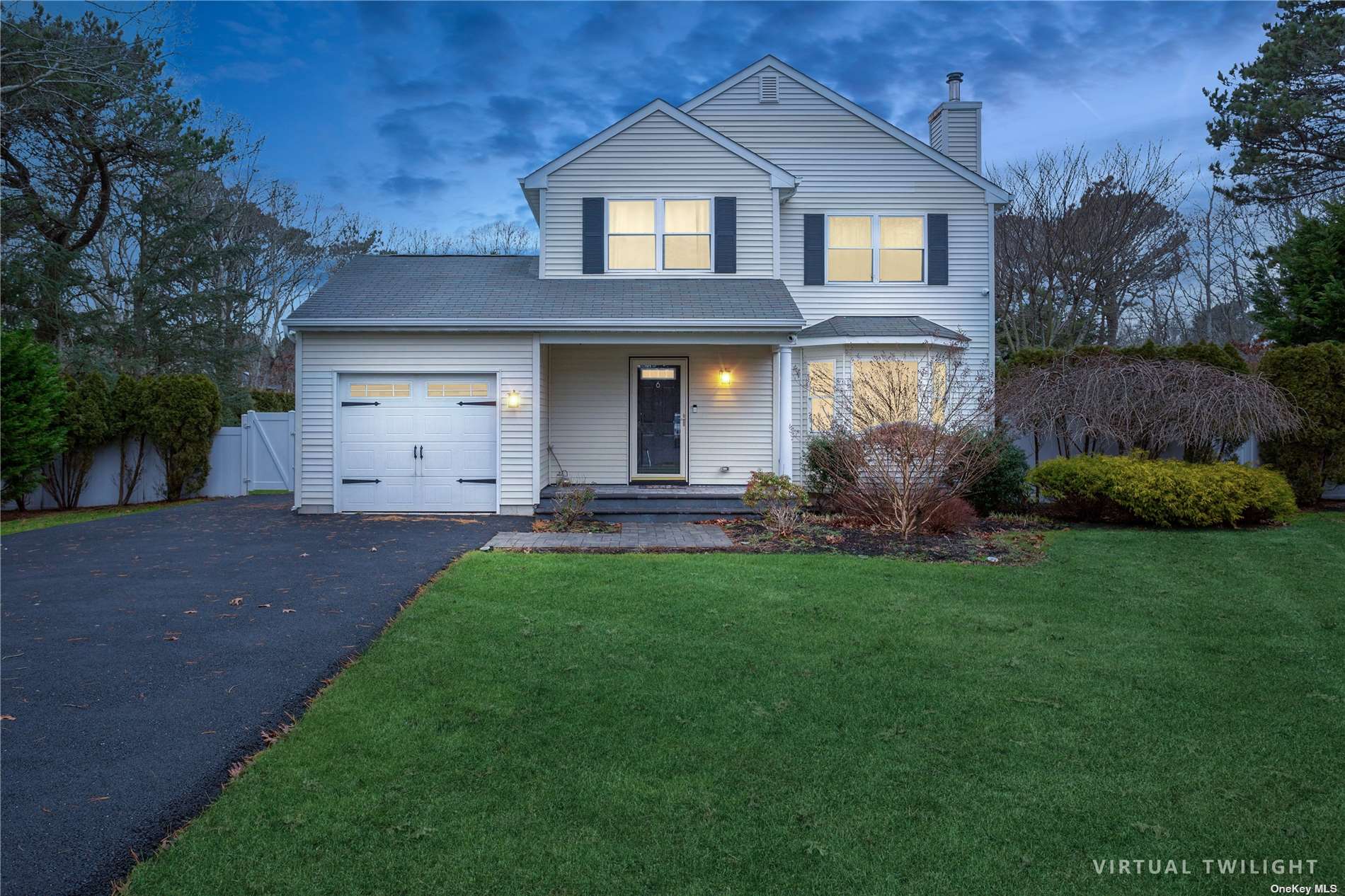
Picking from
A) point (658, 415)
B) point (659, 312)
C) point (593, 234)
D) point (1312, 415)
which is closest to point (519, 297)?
point (593, 234)

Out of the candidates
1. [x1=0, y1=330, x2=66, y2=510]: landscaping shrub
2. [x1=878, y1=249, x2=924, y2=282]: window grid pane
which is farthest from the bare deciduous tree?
[x1=0, y1=330, x2=66, y2=510]: landscaping shrub

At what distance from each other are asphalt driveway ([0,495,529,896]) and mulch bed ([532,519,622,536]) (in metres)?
0.84

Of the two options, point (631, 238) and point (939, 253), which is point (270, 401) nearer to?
point (631, 238)

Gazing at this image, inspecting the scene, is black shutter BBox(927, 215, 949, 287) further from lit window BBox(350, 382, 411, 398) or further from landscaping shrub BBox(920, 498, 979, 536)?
lit window BBox(350, 382, 411, 398)

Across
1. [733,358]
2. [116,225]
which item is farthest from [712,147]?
[116,225]

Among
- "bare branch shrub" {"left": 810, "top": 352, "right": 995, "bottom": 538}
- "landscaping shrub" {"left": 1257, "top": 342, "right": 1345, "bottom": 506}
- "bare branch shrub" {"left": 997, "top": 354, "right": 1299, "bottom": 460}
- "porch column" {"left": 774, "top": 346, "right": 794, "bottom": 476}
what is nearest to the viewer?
"bare branch shrub" {"left": 810, "top": 352, "right": 995, "bottom": 538}

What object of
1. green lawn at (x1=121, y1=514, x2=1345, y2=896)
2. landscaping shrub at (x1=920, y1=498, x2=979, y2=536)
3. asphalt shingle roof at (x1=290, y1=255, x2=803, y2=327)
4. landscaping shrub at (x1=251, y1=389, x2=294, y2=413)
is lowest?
green lawn at (x1=121, y1=514, x2=1345, y2=896)

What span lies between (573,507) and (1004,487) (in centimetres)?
664

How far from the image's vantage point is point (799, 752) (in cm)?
358

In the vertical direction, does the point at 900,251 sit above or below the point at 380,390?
above

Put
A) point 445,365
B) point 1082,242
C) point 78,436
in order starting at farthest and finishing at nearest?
point 1082,242 < point 78,436 < point 445,365

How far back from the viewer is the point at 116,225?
1864 cm

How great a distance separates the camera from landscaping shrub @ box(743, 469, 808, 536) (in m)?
9.85

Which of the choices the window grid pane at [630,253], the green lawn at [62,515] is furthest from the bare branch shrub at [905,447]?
the green lawn at [62,515]
